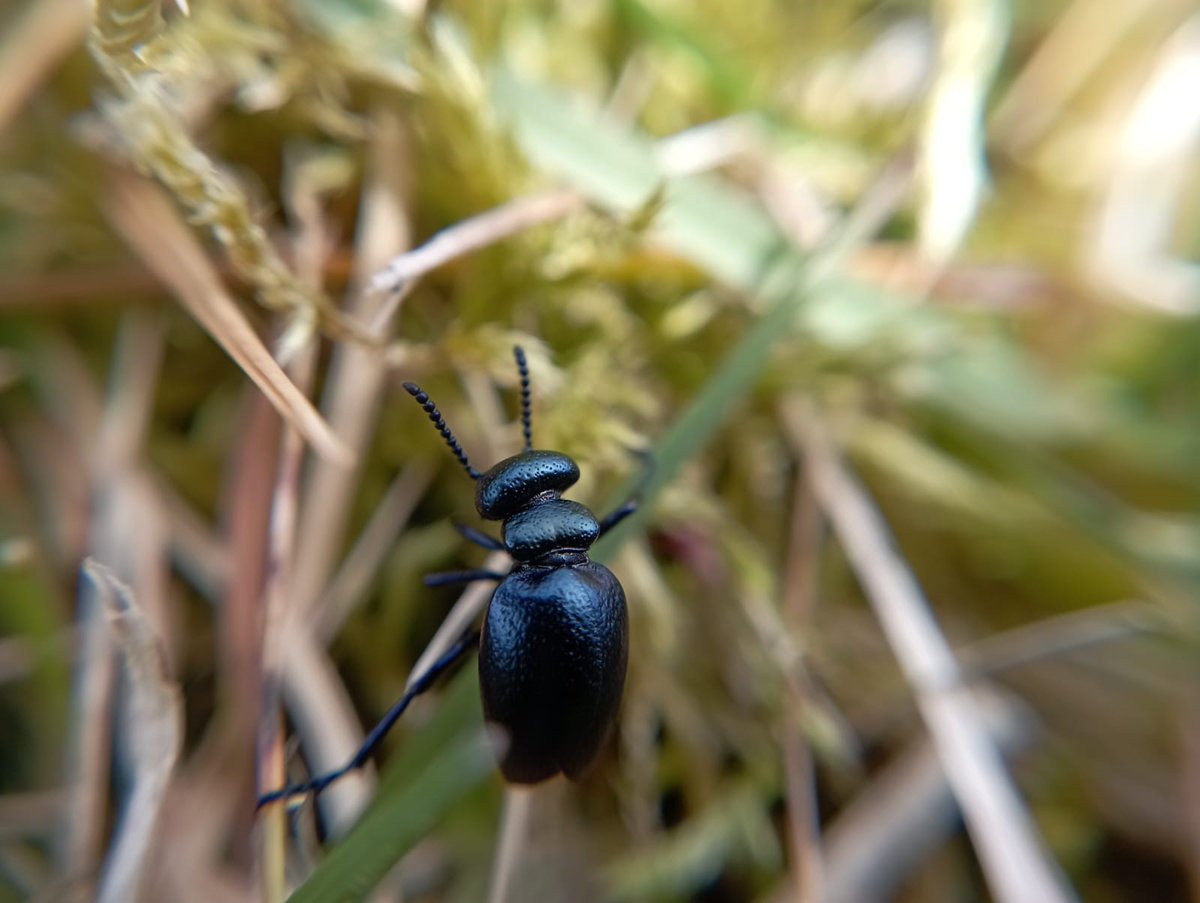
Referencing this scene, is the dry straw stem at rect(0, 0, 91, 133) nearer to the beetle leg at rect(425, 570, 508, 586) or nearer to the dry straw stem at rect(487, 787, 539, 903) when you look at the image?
the beetle leg at rect(425, 570, 508, 586)

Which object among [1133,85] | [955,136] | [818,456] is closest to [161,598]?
[818,456]

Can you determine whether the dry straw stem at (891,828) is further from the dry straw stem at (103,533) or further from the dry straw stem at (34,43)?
the dry straw stem at (34,43)

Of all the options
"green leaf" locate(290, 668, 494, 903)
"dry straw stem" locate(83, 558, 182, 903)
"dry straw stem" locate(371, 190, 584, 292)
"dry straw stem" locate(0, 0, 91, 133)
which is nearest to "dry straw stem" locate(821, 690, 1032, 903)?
"green leaf" locate(290, 668, 494, 903)

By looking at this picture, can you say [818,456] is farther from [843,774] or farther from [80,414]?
[80,414]

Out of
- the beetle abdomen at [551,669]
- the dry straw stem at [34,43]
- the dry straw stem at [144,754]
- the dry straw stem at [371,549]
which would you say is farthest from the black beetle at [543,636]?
the dry straw stem at [34,43]

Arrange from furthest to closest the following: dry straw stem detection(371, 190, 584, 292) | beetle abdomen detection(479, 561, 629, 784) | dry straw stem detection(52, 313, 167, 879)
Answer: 1. dry straw stem detection(52, 313, 167, 879)
2. dry straw stem detection(371, 190, 584, 292)
3. beetle abdomen detection(479, 561, 629, 784)
